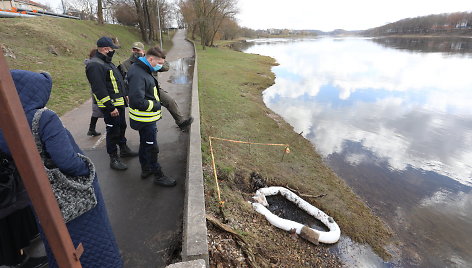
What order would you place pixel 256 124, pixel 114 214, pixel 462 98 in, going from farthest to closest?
1. pixel 462 98
2. pixel 256 124
3. pixel 114 214

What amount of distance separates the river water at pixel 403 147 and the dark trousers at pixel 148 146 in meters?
4.17

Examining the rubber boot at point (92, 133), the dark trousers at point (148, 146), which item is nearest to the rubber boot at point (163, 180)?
the dark trousers at point (148, 146)

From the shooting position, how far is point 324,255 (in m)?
5.10

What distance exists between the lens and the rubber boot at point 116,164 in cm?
475

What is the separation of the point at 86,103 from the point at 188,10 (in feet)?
162

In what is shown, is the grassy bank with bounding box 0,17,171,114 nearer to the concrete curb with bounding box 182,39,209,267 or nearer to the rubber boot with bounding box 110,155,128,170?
the rubber boot with bounding box 110,155,128,170

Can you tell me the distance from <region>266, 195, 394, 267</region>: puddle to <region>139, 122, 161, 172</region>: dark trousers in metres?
2.84

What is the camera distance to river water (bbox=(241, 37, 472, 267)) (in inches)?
260

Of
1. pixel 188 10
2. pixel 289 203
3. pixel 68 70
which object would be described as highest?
pixel 188 10

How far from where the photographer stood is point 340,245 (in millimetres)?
5574

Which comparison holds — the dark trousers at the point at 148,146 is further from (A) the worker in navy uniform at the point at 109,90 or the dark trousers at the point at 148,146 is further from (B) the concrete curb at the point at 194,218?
(A) the worker in navy uniform at the point at 109,90

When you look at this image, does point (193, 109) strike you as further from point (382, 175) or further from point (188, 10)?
point (188, 10)

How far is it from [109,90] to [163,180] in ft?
5.84

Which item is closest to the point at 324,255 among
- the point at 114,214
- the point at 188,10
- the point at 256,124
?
the point at 114,214
